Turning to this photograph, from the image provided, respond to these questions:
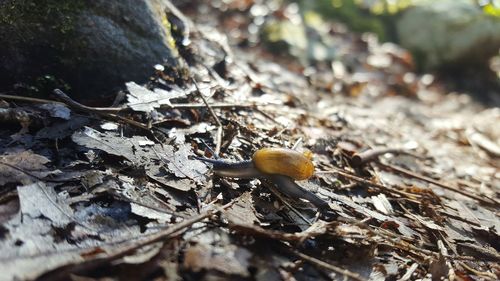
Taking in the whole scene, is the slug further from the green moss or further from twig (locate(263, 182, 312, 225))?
the green moss

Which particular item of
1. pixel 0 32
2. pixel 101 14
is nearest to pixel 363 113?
pixel 101 14

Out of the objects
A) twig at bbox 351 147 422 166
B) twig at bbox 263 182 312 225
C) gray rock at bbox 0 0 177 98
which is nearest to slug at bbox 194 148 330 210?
twig at bbox 263 182 312 225

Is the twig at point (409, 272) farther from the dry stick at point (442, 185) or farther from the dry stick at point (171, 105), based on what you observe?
the dry stick at point (171, 105)

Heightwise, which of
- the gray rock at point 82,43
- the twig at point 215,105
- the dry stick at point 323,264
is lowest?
the twig at point 215,105

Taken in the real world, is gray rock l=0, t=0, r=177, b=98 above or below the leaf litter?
above

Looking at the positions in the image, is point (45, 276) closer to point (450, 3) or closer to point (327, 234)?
point (327, 234)

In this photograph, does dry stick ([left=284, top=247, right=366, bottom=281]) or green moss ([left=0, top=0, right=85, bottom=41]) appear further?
green moss ([left=0, top=0, right=85, bottom=41])

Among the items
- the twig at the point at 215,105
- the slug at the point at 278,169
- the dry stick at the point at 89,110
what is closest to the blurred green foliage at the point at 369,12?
the twig at the point at 215,105
